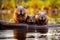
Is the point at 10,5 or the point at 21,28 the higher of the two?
the point at 10,5

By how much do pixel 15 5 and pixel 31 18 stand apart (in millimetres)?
153

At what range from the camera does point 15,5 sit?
43.4 inches

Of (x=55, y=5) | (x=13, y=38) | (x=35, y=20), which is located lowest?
(x=13, y=38)

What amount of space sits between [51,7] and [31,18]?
17 centimetres

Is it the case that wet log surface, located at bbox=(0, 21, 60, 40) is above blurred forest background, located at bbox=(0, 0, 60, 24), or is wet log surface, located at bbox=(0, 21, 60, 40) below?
below

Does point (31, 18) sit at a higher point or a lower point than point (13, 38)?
higher

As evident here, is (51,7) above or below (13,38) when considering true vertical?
above

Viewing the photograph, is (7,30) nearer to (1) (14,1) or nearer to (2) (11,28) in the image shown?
(2) (11,28)

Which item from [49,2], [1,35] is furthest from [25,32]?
[49,2]

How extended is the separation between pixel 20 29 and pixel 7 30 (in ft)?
0.31

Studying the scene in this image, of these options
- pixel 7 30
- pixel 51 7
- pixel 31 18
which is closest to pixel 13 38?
pixel 7 30

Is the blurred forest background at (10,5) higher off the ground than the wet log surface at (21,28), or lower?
higher

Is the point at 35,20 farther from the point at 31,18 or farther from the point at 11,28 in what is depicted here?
the point at 11,28

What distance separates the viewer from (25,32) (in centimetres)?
111
